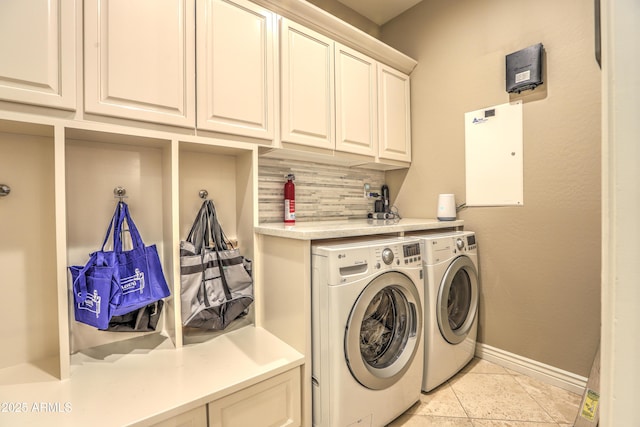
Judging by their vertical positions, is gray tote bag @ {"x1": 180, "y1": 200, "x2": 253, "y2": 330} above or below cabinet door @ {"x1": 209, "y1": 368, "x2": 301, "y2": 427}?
above

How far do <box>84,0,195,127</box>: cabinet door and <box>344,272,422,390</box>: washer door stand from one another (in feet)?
4.31

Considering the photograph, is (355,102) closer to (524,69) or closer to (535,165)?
(524,69)

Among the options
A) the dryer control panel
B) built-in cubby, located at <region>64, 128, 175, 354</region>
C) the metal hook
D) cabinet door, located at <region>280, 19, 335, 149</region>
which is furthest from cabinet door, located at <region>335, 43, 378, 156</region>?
the metal hook

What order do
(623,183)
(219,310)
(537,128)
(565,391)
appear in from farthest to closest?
(537,128), (565,391), (219,310), (623,183)

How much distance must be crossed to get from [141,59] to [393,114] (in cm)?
186

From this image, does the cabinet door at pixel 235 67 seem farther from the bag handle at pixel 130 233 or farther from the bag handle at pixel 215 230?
the bag handle at pixel 130 233

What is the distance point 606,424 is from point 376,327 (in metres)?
1.23

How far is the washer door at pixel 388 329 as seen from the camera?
139cm

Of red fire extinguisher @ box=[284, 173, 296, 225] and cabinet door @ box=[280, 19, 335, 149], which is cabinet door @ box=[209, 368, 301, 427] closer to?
red fire extinguisher @ box=[284, 173, 296, 225]

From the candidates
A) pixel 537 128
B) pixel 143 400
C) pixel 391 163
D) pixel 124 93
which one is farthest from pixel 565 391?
pixel 124 93

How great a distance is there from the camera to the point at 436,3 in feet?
7.88

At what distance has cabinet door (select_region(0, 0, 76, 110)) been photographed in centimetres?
106

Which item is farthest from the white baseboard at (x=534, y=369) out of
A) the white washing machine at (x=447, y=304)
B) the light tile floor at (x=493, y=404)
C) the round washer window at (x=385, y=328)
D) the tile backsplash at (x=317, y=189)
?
the tile backsplash at (x=317, y=189)

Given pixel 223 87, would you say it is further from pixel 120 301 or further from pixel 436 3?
pixel 436 3
